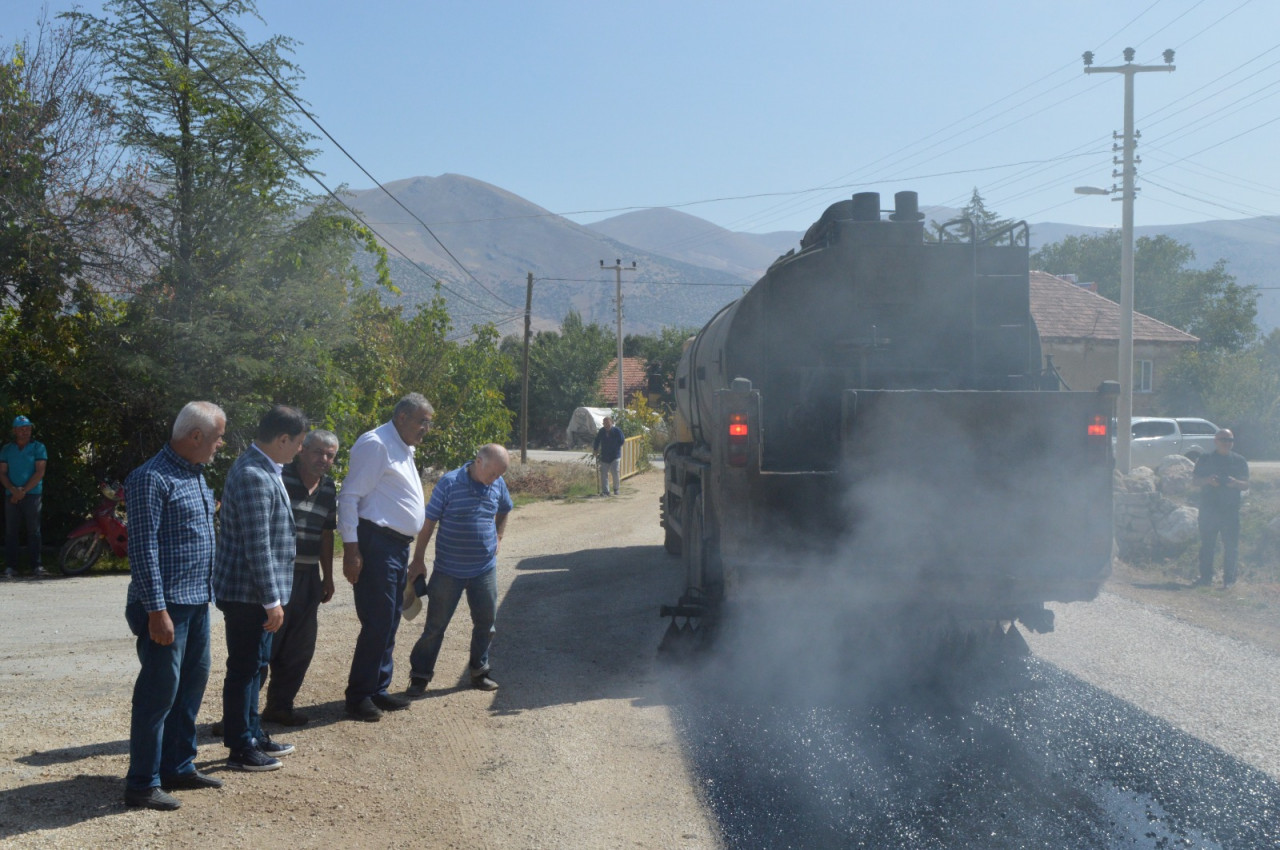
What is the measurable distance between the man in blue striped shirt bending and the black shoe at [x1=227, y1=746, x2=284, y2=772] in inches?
58.5

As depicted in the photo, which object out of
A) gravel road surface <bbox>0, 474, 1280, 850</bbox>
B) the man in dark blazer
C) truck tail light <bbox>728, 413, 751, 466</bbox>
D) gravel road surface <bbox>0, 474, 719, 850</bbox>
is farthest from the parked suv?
the man in dark blazer

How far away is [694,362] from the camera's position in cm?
1070

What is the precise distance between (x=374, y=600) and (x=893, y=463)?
335 centimetres

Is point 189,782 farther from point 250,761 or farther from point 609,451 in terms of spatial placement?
point 609,451

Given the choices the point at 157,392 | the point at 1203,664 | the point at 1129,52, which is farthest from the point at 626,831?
the point at 1129,52

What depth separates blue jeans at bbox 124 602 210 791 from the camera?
14.3 feet

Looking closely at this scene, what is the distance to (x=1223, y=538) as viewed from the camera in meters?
10.3

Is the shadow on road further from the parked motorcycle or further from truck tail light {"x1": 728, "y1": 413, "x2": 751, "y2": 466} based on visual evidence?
the parked motorcycle

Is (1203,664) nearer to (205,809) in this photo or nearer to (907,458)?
(907,458)

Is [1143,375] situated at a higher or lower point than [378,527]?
higher

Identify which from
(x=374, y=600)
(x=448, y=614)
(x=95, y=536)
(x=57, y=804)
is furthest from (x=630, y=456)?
(x=57, y=804)

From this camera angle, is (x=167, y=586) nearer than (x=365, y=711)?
Yes

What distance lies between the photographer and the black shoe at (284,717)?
571 cm

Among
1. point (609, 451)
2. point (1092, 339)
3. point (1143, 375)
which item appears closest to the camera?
point (609, 451)
